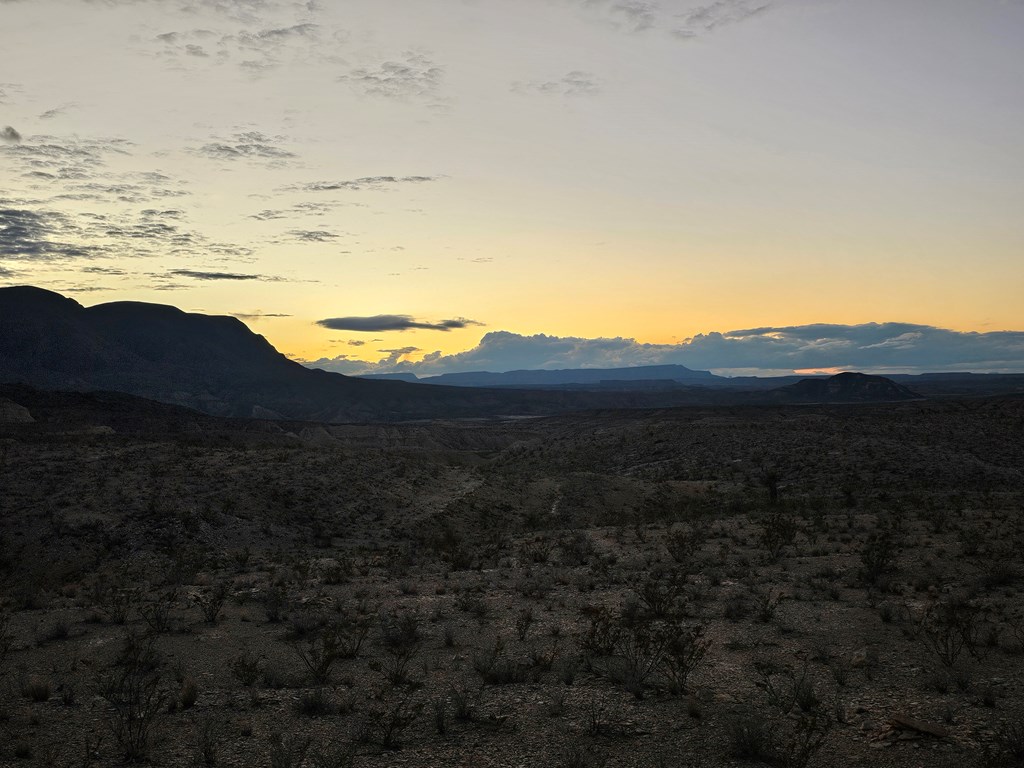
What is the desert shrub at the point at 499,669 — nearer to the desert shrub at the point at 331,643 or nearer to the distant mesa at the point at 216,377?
A: the desert shrub at the point at 331,643

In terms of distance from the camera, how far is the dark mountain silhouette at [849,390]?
14512cm

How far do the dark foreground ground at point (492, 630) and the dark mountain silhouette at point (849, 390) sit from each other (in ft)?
439

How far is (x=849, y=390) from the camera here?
151250mm

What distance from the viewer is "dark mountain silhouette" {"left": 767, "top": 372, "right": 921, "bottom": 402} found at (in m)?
145

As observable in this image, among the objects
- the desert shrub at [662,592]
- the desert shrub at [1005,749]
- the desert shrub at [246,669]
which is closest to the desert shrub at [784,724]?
the desert shrub at [1005,749]

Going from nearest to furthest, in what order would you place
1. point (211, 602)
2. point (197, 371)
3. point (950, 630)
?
point (950, 630) < point (211, 602) < point (197, 371)

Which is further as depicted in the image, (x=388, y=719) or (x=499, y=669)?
(x=499, y=669)

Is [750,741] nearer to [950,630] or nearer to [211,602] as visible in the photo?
[950,630]

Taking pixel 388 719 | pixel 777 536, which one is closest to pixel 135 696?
pixel 388 719

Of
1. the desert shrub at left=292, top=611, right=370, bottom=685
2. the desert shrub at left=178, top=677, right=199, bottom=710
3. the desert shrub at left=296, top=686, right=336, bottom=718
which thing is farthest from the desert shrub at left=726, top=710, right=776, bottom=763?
the desert shrub at left=178, top=677, right=199, bottom=710

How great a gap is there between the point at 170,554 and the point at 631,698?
17.9 meters

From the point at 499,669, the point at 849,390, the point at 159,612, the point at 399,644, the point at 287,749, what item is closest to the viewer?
the point at 287,749

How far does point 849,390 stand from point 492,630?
16105cm

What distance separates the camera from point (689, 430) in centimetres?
5378
